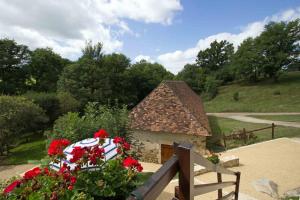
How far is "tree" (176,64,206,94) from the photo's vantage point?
4643cm

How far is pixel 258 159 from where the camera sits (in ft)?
35.2

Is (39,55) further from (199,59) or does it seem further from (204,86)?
(199,59)

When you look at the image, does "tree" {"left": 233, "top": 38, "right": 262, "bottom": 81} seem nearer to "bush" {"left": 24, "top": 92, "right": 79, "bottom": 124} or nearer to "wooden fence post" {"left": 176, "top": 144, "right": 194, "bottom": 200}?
"bush" {"left": 24, "top": 92, "right": 79, "bottom": 124}

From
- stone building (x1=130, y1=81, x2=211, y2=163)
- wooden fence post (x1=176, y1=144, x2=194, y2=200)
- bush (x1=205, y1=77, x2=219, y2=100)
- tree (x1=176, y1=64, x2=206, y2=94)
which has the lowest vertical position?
stone building (x1=130, y1=81, x2=211, y2=163)

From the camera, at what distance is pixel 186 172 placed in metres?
1.54

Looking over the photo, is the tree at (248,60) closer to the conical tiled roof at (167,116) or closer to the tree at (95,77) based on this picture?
the tree at (95,77)

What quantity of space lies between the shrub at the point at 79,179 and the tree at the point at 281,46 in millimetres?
39974

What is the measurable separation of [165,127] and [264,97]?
25888mm

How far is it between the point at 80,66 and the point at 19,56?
8.66 m

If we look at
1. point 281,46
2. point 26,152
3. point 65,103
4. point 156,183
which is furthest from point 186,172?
point 281,46

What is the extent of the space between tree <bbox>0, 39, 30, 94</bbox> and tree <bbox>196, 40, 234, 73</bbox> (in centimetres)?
3853

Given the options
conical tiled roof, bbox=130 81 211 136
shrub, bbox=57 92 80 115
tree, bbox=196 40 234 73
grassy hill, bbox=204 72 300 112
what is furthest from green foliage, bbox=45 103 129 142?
tree, bbox=196 40 234 73

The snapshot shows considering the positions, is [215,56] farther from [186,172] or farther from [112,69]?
[186,172]

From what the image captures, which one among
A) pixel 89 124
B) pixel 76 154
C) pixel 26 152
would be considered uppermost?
pixel 76 154
